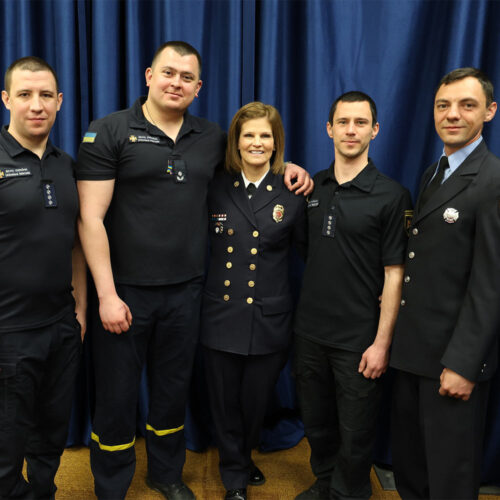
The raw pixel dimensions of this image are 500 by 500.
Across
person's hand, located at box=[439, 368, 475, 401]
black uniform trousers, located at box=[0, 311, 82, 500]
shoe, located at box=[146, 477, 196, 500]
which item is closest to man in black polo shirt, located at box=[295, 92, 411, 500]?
person's hand, located at box=[439, 368, 475, 401]

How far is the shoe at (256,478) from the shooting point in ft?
7.96

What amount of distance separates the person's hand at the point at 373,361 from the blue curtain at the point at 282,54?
0.80m

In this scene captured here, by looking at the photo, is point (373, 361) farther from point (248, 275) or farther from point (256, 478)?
point (256, 478)

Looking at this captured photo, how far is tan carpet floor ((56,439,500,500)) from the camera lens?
2.34 metres

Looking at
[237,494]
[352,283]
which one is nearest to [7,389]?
[237,494]

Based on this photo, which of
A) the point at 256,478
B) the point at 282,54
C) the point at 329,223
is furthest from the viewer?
the point at 282,54

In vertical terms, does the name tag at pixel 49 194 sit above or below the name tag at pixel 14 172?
below

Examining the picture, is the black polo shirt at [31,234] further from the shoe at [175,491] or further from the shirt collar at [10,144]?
the shoe at [175,491]

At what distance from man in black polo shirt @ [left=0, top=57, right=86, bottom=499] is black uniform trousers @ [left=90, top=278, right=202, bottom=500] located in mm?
231

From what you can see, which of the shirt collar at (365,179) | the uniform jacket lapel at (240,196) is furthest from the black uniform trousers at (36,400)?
the shirt collar at (365,179)

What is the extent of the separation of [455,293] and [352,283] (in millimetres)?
423

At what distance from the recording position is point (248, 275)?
6.98 feet

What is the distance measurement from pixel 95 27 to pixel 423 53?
1.66m

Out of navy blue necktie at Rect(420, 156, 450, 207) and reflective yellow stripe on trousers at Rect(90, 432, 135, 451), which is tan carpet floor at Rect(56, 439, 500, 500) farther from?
navy blue necktie at Rect(420, 156, 450, 207)
